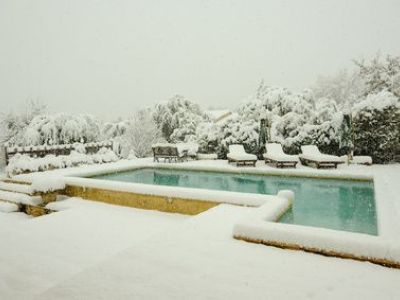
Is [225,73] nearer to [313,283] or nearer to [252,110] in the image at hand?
[252,110]

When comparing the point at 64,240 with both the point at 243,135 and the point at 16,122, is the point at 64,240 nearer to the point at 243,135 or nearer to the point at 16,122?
the point at 243,135

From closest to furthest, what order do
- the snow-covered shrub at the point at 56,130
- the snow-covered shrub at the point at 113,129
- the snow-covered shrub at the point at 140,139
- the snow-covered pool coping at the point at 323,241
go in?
1. the snow-covered pool coping at the point at 323,241
2. the snow-covered shrub at the point at 56,130
3. the snow-covered shrub at the point at 140,139
4. the snow-covered shrub at the point at 113,129

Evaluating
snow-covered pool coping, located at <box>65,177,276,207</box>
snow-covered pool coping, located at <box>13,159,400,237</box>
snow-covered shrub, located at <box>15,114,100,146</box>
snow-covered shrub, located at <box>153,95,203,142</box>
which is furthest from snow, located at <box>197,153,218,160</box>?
snow-covered pool coping, located at <box>65,177,276,207</box>

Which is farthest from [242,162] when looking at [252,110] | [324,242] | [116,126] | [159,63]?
[159,63]

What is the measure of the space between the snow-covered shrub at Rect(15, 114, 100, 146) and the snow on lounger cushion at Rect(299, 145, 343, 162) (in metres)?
11.2

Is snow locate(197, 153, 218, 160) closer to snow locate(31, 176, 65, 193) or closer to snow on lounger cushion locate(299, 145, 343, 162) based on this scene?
snow on lounger cushion locate(299, 145, 343, 162)

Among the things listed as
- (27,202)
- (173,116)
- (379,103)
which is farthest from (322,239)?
(173,116)

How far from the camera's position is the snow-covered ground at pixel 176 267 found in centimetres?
311

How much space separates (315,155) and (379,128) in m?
2.67

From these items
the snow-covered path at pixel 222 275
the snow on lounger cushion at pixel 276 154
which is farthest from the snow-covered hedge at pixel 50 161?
the snow-covered path at pixel 222 275

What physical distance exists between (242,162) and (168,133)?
1200 cm

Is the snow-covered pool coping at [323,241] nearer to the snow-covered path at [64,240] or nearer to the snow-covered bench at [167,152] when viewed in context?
the snow-covered path at [64,240]

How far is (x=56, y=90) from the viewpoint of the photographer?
76688 mm

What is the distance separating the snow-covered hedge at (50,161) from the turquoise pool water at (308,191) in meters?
2.24
